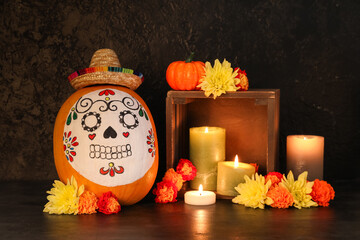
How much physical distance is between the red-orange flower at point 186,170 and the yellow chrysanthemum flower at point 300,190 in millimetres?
323

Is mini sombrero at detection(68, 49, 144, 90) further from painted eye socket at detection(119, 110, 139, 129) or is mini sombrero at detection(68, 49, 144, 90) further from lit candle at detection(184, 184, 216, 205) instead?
lit candle at detection(184, 184, 216, 205)

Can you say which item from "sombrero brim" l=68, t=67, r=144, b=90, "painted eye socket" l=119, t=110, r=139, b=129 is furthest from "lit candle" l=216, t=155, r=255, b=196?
"sombrero brim" l=68, t=67, r=144, b=90

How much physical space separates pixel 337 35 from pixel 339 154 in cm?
50

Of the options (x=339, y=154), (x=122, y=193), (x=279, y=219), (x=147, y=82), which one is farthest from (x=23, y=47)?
(x=339, y=154)

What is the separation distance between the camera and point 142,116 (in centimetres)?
153

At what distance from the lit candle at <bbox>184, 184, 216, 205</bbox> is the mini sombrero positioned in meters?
0.44

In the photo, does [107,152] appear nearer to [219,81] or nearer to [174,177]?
[174,177]

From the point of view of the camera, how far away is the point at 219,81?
1.54 metres

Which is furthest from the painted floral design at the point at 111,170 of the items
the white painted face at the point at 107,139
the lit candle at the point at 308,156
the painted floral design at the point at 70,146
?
the lit candle at the point at 308,156

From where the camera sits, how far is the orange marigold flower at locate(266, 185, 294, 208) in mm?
1471

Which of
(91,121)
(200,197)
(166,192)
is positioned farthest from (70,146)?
(200,197)

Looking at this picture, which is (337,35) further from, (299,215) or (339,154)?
(299,215)

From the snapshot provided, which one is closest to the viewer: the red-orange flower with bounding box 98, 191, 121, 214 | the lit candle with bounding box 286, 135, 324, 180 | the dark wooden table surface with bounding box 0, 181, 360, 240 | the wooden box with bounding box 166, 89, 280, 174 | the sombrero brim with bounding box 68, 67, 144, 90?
the dark wooden table surface with bounding box 0, 181, 360, 240

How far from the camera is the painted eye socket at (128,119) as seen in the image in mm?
1469
